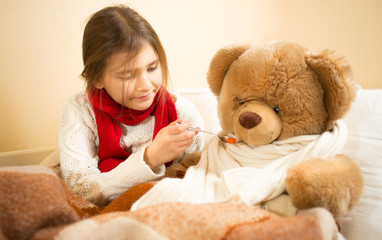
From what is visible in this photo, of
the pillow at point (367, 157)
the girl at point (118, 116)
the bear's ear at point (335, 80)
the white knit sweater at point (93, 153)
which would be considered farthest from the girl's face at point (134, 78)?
the pillow at point (367, 157)

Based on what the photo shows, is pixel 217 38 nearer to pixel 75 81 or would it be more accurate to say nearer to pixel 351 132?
pixel 75 81

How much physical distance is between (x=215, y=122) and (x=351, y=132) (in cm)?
48

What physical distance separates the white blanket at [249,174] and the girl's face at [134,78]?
0.90 ft

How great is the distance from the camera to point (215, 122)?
3.49ft

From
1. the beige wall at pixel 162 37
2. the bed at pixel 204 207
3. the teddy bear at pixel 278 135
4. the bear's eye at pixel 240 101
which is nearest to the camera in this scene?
the bed at pixel 204 207

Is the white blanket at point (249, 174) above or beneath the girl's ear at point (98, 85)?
beneath

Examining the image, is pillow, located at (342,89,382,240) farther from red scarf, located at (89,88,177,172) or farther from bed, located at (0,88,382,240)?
red scarf, located at (89,88,177,172)

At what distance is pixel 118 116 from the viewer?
802 millimetres

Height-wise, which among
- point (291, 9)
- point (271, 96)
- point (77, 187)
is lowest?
point (77, 187)

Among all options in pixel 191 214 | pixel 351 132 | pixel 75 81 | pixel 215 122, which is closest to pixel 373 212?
pixel 351 132

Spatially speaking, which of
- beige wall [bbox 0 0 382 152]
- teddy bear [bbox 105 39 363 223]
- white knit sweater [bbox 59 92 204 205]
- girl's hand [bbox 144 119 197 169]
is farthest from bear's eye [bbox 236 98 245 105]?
beige wall [bbox 0 0 382 152]

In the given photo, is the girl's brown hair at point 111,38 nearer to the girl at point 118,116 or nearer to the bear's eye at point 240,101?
the girl at point 118,116

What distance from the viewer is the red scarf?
783 mm

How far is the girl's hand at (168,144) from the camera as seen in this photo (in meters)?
0.65
